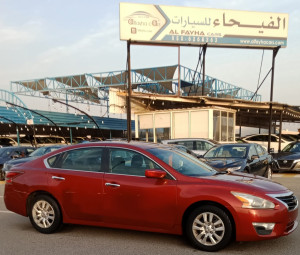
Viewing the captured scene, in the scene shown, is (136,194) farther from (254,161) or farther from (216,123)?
(216,123)

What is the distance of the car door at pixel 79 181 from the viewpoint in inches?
193

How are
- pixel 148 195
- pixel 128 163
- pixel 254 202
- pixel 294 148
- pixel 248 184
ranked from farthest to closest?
pixel 294 148, pixel 128 163, pixel 148 195, pixel 248 184, pixel 254 202

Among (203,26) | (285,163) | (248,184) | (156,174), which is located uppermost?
(203,26)

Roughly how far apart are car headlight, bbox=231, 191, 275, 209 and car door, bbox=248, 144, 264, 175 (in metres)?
5.19

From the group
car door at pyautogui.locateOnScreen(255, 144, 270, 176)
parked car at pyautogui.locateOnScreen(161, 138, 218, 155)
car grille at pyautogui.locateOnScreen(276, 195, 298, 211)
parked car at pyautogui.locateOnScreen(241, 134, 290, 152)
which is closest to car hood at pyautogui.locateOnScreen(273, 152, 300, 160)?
parked car at pyautogui.locateOnScreen(161, 138, 218, 155)

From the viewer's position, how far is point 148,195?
455cm

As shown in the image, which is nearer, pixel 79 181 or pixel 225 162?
pixel 79 181

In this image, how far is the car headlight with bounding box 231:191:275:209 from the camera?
4.12m

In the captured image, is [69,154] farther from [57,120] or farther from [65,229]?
[57,120]

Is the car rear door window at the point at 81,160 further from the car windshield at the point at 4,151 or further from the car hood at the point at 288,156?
the car hood at the point at 288,156

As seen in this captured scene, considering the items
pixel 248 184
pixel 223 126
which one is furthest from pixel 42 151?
pixel 223 126

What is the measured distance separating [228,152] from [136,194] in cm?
619

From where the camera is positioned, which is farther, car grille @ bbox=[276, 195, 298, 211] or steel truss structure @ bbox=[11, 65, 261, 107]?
steel truss structure @ bbox=[11, 65, 261, 107]

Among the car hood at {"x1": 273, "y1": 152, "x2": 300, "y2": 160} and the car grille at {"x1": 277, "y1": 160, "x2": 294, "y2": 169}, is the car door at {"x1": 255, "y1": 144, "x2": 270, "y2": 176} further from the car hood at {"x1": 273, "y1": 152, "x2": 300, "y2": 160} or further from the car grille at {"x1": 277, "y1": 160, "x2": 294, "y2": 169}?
the car hood at {"x1": 273, "y1": 152, "x2": 300, "y2": 160}
